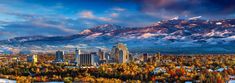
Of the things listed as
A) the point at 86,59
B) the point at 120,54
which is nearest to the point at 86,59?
the point at 86,59

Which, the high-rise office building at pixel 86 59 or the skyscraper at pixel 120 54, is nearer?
the high-rise office building at pixel 86 59

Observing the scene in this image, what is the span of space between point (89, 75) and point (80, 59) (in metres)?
33.3

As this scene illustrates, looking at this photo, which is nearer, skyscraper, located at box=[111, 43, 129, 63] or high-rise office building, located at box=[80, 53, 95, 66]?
high-rise office building, located at box=[80, 53, 95, 66]

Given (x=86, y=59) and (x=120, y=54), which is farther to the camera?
(x=120, y=54)

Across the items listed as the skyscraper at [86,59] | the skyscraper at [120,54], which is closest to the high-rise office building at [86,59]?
the skyscraper at [86,59]

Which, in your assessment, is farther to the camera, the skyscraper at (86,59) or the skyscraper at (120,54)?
the skyscraper at (120,54)

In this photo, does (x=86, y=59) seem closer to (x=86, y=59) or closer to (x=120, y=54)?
(x=86, y=59)

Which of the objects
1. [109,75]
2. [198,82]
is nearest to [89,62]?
[109,75]

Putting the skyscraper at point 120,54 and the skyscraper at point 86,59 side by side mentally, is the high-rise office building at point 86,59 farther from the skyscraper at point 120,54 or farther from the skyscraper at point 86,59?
the skyscraper at point 120,54

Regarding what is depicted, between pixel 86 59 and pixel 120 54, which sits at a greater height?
pixel 120 54

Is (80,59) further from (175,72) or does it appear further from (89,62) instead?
(175,72)

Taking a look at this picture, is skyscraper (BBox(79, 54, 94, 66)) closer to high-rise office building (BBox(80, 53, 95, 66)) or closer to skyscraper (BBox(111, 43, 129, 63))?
high-rise office building (BBox(80, 53, 95, 66))

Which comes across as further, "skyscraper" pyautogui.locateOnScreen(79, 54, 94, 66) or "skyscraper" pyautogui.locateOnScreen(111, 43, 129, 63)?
"skyscraper" pyautogui.locateOnScreen(111, 43, 129, 63)

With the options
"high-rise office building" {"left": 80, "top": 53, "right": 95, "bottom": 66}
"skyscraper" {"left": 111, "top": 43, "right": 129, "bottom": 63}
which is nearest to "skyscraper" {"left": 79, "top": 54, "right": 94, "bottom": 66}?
"high-rise office building" {"left": 80, "top": 53, "right": 95, "bottom": 66}
